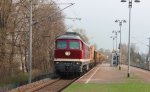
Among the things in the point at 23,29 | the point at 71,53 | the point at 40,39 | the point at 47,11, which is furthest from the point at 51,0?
the point at 71,53

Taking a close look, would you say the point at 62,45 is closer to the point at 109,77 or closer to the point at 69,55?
the point at 69,55

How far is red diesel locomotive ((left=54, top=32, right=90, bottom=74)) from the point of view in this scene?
40469mm

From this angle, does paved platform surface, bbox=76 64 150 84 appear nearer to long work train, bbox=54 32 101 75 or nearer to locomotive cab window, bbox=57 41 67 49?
long work train, bbox=54 32 101 75

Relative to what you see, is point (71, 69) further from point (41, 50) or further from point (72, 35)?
point (41, 50)

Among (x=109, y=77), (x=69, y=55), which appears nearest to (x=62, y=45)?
(x=69, y=55)

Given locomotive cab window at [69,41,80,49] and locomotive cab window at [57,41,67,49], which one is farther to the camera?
locomotive cab window at [69,41,80,49]

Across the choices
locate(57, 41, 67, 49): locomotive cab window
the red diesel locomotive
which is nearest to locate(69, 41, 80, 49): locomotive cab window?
the red diesel locomotive

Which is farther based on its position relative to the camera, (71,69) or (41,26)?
(41,26)

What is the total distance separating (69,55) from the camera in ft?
135

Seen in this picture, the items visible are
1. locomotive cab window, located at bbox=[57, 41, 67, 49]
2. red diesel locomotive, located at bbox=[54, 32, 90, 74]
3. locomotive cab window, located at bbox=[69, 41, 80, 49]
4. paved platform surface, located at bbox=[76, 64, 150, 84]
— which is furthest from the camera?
locomotive cab window, located at bbox=[69, 41, 80, 49]

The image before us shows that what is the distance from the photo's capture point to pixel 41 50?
53812 millimetres

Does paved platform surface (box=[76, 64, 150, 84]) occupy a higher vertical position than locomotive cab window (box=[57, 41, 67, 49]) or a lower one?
lower

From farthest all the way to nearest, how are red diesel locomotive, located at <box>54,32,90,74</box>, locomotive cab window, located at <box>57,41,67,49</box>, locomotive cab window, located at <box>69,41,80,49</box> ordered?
locomotive cab window, located at <box>69,41,80,49</box> < locomotive cab window, located at <box>57,41,67,49</box> < red diesel locomotive, located at <box>54,32,90,74</box>

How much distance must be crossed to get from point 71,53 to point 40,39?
46.3 ft
